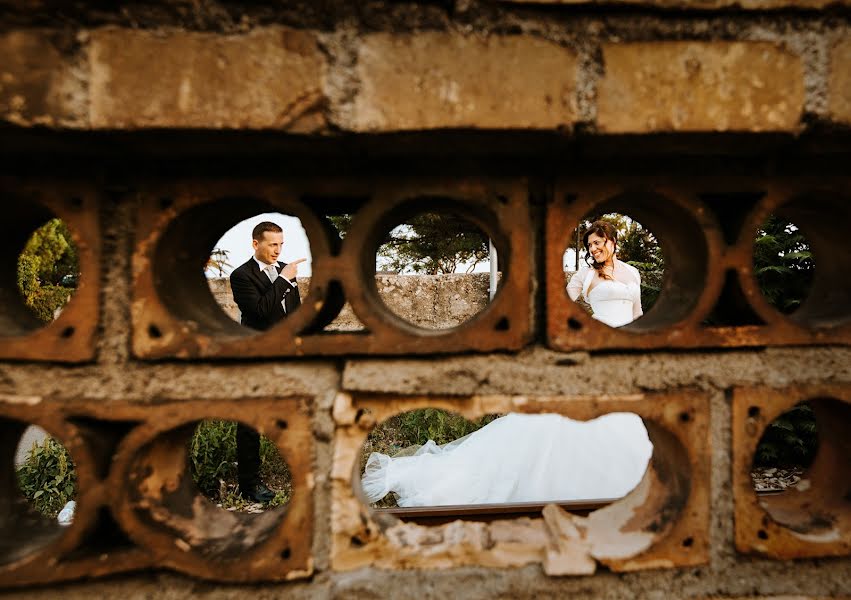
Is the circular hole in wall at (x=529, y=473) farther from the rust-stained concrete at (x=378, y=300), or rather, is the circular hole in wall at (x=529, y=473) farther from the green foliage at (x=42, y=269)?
the green foliage at (x=42, y=269)

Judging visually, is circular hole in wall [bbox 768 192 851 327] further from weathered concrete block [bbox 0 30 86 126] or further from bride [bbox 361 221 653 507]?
bride [bbox 361 221 653 507]

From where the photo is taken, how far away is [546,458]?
291cm

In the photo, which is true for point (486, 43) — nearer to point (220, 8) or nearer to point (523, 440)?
point (220, 8)

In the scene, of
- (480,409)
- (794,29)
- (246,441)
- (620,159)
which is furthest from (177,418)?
(246,441)

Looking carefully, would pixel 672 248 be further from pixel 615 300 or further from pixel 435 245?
pixel 435 245

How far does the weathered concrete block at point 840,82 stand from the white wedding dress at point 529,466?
208 centimetres

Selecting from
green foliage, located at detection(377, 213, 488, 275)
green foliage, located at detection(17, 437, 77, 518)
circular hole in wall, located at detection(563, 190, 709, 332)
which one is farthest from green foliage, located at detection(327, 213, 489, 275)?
circular hole in wall, located at detection(563, 190, 709, 332)

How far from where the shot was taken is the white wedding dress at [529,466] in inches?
106

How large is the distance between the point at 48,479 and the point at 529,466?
3.44 meters

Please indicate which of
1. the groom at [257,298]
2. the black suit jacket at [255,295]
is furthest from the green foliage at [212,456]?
the black suit jacket at [255,295]

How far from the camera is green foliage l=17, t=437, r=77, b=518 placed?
296 centimetres

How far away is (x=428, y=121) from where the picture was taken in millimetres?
784

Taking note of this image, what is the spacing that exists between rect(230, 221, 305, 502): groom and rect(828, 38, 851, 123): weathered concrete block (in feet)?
9.74

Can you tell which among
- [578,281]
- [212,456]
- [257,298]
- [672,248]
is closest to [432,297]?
[578,281]
